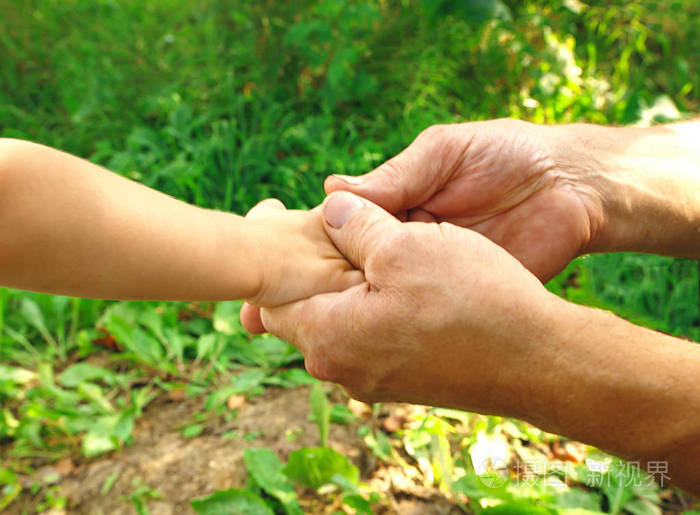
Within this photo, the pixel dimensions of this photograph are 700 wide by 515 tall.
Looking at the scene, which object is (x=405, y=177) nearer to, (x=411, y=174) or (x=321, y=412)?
(x=411, y=174)

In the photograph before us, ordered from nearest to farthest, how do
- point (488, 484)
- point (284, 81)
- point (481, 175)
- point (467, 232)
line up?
point (467, 232) → point (488, 484) → point (481, 175) → point (284, 81)

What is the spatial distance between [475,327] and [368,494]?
69 centimetres

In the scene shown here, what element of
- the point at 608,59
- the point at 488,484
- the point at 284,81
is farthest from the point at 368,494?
the point at 608,59

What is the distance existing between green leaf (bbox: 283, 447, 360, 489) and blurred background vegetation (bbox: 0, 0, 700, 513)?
0.42 metres

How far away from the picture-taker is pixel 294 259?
1.40 meters

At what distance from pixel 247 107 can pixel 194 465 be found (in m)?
1.90

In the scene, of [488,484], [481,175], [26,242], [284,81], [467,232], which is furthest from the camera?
[284,81]

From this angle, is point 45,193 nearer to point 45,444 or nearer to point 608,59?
point 45,444

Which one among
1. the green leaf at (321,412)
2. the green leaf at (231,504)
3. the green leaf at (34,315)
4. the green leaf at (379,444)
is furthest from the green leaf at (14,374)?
the green leaf at (379,444)

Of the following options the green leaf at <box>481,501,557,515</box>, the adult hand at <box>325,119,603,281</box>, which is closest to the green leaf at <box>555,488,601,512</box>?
the green leaf at <box>481,501,557,515</box>

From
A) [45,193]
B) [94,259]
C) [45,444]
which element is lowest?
[45,444]

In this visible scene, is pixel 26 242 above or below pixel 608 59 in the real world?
below

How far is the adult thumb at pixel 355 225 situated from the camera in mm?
1294

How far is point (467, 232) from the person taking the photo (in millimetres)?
1225
